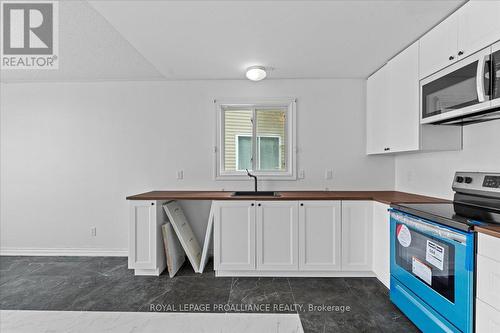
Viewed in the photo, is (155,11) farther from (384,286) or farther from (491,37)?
(384,286)

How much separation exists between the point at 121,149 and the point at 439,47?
3.61 m

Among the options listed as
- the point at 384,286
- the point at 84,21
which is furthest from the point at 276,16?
the point at 384,286

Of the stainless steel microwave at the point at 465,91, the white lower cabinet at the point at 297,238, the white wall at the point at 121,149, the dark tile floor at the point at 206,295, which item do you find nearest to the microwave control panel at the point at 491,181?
the stainless steel microwave at the point at 465,91

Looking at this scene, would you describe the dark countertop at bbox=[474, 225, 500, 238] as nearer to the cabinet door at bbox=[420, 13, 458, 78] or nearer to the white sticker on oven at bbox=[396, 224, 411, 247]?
the white sticker on oven at bbox=[396, 224, 411, 247]

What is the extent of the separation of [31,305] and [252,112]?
3.05m

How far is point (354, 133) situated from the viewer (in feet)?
11.0

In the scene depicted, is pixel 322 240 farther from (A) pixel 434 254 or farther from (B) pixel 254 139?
(B) pixel 254 139

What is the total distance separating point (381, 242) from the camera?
2.57 m

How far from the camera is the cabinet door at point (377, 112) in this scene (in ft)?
9.27

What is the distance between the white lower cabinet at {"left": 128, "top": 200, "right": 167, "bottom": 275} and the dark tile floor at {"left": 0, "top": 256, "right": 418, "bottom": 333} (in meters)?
0.16

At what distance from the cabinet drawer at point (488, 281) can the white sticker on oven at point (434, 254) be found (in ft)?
0.73

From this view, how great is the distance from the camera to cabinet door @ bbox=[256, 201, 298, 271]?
2.76 metres

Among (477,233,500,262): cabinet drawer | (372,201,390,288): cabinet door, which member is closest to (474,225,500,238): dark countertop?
(477,233,500,262): cabinet drawer

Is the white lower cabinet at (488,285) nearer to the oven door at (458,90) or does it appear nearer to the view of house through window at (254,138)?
the oven door at (458,90)
